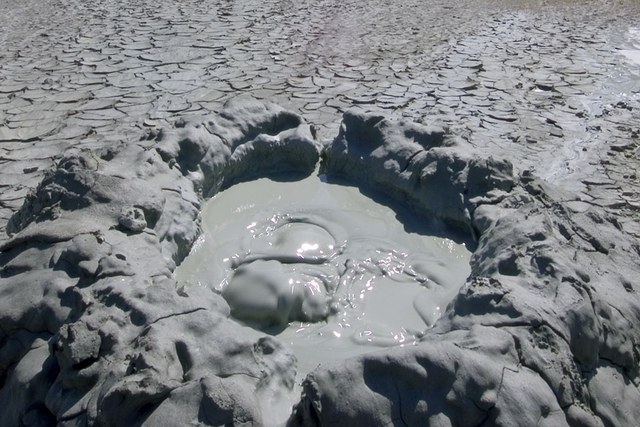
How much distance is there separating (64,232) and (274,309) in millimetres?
807

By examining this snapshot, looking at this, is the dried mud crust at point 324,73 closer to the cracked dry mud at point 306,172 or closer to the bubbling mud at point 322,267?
the cracked dry mud at point 306,172

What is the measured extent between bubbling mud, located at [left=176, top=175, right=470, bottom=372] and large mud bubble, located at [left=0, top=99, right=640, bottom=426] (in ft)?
0.38

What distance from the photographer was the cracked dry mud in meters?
1.89

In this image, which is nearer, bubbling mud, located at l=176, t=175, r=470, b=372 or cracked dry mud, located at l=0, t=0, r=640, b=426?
cracked dry mud, located at l=0, t=0, r=640, b=426

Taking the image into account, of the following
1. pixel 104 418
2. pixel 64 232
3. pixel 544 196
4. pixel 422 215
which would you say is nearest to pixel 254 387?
pixel 104 418

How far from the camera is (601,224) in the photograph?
3.03 m

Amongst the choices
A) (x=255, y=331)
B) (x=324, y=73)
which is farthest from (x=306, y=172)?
(x=324, y=73)

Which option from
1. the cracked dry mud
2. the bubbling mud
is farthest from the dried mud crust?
the bubbling mud

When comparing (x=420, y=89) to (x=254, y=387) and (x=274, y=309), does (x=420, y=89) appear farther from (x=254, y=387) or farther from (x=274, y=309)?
(x=254, y=387)

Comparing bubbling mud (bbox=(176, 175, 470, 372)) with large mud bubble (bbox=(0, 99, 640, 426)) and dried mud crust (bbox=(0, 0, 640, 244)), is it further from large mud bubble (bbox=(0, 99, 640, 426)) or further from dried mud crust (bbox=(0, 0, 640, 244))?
dried mud crust (bbox=(0, 0, 640, 244))

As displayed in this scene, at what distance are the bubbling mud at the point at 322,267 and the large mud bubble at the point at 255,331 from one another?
0.38 feet

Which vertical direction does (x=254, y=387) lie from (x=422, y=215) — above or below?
above

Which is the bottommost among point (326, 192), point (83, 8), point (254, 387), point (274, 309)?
point (83, 8)

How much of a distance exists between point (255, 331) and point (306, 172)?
150 cm
